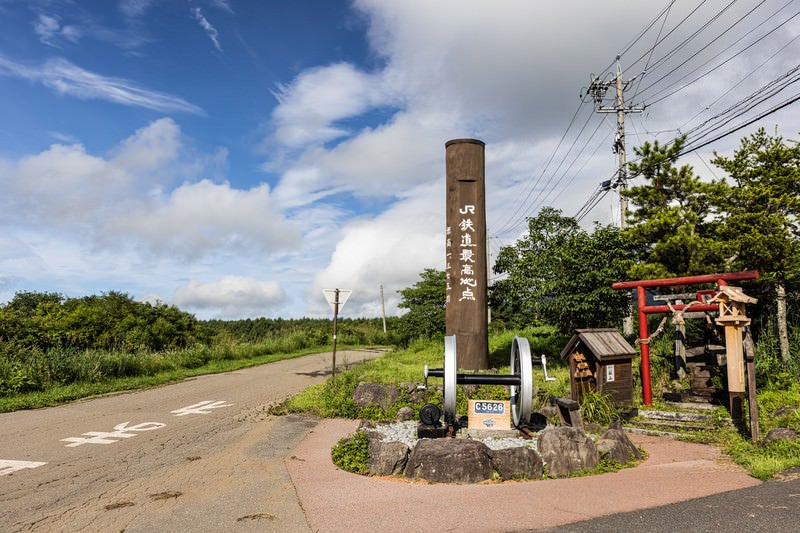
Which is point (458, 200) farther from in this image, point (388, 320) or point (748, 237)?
point (388, 320)

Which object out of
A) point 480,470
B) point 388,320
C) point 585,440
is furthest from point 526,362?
point 388,320

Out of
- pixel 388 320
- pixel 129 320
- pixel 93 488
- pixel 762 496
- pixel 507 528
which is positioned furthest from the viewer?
pixel 388 320

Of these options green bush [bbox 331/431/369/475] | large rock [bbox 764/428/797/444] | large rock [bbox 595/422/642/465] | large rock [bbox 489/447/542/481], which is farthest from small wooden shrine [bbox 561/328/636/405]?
green bush [bbox 331/431/369/475]

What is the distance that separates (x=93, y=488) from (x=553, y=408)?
709 cm

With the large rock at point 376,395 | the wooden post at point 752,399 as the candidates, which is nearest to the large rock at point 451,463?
the large rock at point 376,395

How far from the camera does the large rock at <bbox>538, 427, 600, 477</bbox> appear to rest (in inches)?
250

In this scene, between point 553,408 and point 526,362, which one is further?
point 553,408

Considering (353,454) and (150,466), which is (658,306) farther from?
(150,466)

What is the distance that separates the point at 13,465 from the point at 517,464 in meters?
6.90

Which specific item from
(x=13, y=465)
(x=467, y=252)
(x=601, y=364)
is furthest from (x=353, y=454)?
(x=467, y=252)

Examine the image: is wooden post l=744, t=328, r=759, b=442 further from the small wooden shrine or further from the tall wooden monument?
the tall wooden monument

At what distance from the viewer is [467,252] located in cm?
1345

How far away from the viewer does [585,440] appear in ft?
21.6

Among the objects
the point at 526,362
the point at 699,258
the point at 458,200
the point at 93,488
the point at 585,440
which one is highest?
the point at 458,200
